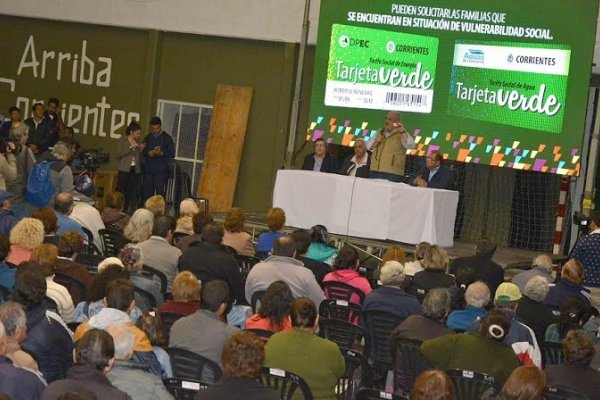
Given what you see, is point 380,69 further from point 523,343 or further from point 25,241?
point 523,343

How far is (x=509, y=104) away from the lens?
1541 cm

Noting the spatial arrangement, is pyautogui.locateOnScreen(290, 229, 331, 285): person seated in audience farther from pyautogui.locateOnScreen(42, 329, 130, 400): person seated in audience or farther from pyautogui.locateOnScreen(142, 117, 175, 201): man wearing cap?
pyautogui.locateOnScreen(142, 117, 175, 201): man wearing cap

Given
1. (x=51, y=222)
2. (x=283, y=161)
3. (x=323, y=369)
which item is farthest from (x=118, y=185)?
(x=323, y=369)

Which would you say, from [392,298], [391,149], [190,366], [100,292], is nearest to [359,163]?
[391,149]

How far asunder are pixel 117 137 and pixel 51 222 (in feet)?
34.1

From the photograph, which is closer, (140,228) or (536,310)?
(536,310)

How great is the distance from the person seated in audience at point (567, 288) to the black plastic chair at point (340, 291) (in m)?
1.58

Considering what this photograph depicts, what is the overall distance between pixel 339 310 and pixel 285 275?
0.50m

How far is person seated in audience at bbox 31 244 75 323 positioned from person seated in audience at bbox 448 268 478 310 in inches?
107

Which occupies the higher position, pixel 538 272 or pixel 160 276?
pixel 538 272

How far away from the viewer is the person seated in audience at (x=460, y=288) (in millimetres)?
8680

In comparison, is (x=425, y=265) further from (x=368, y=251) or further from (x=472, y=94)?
(x=472, y=94)

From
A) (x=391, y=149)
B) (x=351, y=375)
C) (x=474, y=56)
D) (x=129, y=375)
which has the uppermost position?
(x=474, y=56)

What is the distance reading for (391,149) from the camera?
14609mm
